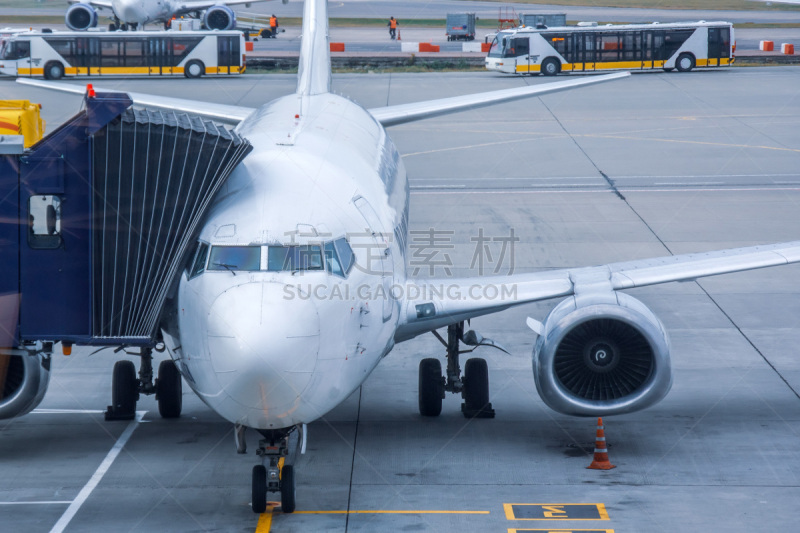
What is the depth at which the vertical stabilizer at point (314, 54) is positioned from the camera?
81.3ft

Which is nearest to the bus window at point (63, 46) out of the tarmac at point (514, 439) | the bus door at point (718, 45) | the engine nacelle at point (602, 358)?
the bus door at point (718, 45)

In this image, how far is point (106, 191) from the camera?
47.2 ft

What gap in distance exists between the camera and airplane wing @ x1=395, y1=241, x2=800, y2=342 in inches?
662

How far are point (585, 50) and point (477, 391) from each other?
5607 centimetres

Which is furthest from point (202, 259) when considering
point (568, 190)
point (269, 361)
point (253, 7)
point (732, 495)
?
point (253, 7)

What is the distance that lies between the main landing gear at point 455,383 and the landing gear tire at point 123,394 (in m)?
4.87

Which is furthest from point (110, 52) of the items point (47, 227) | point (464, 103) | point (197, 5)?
point (47, 227)

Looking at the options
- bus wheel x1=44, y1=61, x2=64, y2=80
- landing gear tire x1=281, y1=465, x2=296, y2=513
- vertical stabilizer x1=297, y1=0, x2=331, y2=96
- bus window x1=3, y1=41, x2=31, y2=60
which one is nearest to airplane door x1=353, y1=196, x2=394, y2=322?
landing gear tire x1=281, y1=465, x2=296, y2=513

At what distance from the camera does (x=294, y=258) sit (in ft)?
44.4

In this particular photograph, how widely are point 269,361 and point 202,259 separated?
6.39 ft

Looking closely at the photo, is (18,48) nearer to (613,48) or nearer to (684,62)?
(613,48)

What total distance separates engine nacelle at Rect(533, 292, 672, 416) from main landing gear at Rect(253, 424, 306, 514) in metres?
4.11

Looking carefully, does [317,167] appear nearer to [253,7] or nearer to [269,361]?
[269,361]

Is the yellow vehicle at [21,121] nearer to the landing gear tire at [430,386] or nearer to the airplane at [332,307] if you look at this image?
the airplane at [332,307]
